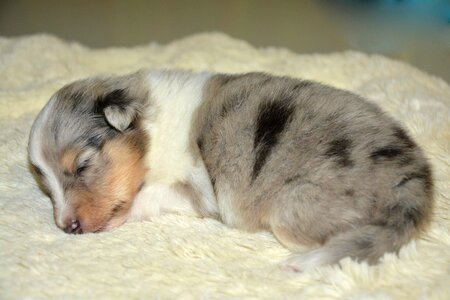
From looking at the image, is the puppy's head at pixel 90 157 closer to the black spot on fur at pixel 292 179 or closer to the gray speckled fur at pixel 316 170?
the gray speckled fur at pixel 316 170

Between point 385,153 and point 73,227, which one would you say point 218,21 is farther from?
point 385,153

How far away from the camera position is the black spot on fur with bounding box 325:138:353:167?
2730 millimetres

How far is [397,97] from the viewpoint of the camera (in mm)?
4586

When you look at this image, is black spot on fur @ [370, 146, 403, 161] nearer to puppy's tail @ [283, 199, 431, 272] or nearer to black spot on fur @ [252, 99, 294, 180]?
puppy's tail @ [283, 199, 431, 272]

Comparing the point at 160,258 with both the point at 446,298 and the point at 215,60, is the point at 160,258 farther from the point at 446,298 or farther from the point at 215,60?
the point at 215,60

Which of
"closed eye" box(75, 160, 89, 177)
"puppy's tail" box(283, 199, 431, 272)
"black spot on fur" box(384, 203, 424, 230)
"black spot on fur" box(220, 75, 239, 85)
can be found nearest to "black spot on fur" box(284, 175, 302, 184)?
"puppy's tail" box(283, 199, 431, 272)

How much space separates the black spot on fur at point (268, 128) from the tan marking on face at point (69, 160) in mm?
1016

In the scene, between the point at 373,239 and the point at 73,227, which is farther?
the point at 73,227

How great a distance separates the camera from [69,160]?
3176 mm

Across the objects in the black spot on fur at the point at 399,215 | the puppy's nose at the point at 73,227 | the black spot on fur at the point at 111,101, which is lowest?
the puppy's nose at the point at 73,227

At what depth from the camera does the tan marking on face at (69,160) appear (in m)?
3.17

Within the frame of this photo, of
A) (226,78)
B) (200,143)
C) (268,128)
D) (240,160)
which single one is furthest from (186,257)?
(226,78)

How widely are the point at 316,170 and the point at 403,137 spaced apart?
49 centimetres

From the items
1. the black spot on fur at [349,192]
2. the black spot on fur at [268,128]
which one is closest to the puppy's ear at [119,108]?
the black spot on fur at [268,128]
